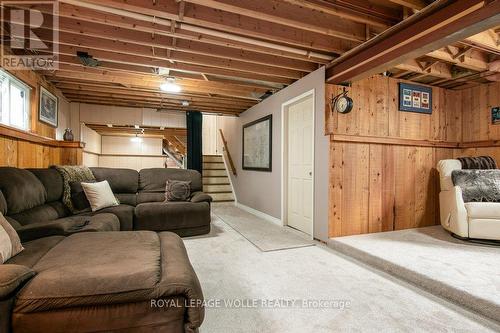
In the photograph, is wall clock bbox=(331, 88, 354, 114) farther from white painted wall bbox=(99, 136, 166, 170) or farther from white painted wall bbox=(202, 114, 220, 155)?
white painted wall bbox=(99, 136, 166, 170)

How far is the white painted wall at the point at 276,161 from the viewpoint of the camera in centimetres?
325

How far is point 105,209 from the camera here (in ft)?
10.3

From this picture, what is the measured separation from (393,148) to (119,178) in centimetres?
403

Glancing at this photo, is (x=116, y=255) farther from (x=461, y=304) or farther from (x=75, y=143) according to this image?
(x=75, y=143)

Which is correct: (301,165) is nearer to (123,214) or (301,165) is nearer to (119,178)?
(123,214)

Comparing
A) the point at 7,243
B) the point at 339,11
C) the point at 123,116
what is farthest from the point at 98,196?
the point at 339,11

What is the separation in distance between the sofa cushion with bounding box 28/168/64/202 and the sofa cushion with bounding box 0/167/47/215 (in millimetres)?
205

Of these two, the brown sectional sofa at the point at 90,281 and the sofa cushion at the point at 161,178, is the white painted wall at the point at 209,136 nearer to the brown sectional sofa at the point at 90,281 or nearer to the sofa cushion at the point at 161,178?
the sofa cushion at the point at 161,178

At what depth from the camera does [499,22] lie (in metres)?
1.83

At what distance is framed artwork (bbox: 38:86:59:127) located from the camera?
3797 millimetres

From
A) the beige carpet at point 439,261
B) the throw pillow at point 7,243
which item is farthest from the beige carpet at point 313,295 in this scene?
the throw pillow at point 7,243

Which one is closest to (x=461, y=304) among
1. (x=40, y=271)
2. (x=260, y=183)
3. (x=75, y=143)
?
(x=40, y=271)

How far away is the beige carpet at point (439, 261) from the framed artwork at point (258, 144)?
2.08 metres

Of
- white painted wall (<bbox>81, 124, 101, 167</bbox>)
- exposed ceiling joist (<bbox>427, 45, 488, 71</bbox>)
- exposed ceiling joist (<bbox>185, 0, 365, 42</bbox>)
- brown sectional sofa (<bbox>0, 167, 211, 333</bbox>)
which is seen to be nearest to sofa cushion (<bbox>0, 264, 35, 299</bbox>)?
brown sectional sofa (<bbox>0, 167, 211, 333</bbox>)
